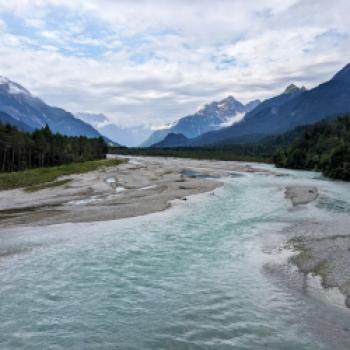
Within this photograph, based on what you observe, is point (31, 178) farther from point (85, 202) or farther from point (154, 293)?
point (154, 293)

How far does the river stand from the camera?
17.9m

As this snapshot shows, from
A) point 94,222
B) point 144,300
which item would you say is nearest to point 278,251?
point 144,300

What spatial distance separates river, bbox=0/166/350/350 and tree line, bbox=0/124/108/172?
68469 mm

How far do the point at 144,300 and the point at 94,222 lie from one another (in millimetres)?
22939

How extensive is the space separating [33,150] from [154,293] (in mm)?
101613

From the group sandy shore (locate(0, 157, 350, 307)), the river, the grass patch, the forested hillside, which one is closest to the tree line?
the grass patch

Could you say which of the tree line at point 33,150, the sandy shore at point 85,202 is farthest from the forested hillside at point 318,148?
the tree line at point 33,150

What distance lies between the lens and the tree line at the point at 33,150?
102000 millimetres

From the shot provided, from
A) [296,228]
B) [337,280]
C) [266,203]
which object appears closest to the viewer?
[337,280]

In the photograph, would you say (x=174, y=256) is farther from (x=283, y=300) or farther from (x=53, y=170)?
(x=53, y=170)

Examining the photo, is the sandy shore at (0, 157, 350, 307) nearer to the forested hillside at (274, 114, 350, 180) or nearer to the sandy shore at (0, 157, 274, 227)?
the sandy shore at (0, 157, 274, 227)

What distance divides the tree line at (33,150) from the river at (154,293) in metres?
68.5

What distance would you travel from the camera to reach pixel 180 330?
60.8ft

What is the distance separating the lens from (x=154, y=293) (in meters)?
23.0
